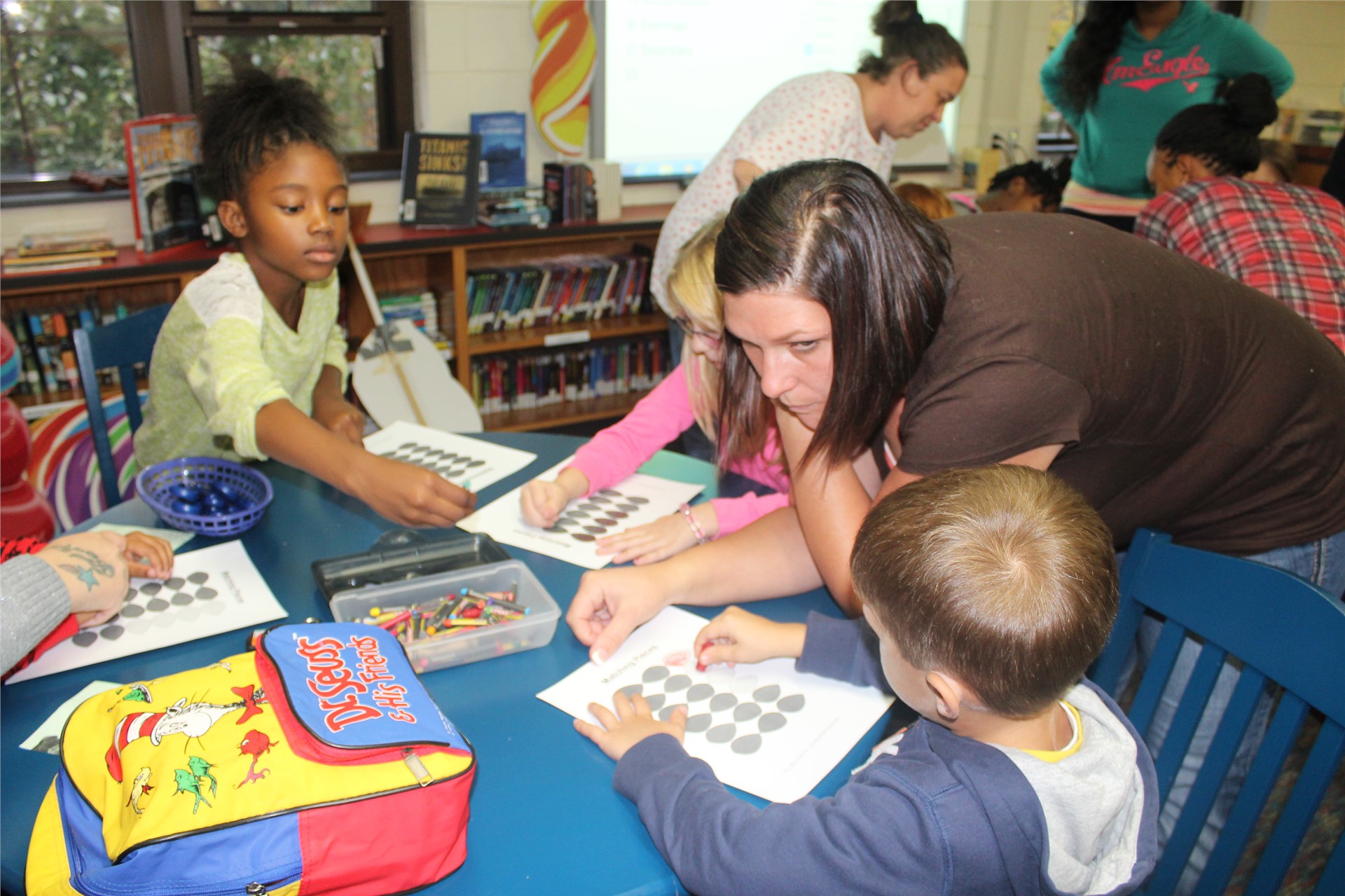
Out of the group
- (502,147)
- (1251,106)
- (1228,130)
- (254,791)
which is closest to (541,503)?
(254,791)

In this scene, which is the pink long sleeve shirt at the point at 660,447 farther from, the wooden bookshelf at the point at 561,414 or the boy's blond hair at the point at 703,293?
the wooden bookshelf at the point at 561,414

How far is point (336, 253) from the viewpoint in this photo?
1805mm

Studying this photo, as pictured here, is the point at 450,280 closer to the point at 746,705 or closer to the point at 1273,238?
the point at 1273,238

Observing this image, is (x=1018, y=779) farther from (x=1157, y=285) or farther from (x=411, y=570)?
(x=411, y=570)

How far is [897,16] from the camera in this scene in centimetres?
248

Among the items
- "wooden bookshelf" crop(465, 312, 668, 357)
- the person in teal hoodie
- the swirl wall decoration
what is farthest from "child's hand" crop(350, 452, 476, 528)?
the person in teal hoodie

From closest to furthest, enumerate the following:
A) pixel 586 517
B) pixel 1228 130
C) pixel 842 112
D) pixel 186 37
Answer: pixel 586 517
pixel 842 112
pixel 1228 130
pixel 186 37

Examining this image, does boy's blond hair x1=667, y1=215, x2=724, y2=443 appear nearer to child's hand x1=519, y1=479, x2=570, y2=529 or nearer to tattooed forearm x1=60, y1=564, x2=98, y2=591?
child's hand x1=519, y1=479, x2=570, y2=529

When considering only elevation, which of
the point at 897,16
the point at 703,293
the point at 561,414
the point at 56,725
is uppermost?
the point at 897,16

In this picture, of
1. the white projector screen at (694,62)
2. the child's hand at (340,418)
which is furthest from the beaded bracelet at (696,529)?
the white projector screen at (694,62)

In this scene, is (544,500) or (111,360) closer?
(544,500)

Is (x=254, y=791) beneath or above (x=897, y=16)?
beneath

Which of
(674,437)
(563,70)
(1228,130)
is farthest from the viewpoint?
(563,70)

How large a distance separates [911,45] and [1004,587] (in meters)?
2.03
